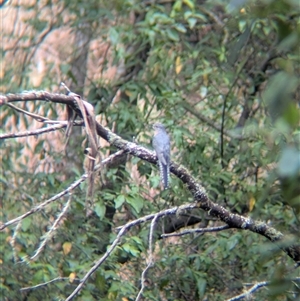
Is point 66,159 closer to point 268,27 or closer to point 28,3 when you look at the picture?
point 28,3

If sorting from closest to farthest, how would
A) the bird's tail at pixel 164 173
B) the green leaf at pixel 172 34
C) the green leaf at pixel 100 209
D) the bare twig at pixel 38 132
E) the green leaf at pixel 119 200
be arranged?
1. the bare twig at pixel 38 132
2. the bird's tail at pixel 164 173
3. the green leaf at pixel 119 200
4. the green leaf at pixel 100 209
5. the green leaf at pixel 172 34

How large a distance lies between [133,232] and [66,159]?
72cm

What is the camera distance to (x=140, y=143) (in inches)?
191

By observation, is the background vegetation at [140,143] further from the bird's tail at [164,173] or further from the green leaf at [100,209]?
the bird's tail at [164,173]

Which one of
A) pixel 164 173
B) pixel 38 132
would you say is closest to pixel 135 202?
pixel 164 173

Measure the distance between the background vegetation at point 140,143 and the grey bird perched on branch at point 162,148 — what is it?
183 millimetres

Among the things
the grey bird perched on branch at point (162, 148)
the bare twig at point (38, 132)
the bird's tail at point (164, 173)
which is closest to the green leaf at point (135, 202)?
the grey bird perched on branch at point (162, 148)

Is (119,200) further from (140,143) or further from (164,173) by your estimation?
(164,173)

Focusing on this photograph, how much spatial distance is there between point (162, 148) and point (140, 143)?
0.96 metres

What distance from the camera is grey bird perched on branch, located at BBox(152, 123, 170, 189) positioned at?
320 cm

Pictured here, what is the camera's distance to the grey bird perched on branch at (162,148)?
10.5ft

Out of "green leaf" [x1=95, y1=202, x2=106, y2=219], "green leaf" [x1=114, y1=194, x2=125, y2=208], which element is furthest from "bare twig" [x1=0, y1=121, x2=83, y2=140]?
"green leaf" [x1=95, y1=202, x2=106, y2=219]

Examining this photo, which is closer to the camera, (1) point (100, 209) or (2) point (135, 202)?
(2) point (135, 202)

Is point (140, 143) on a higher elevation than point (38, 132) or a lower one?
lower
